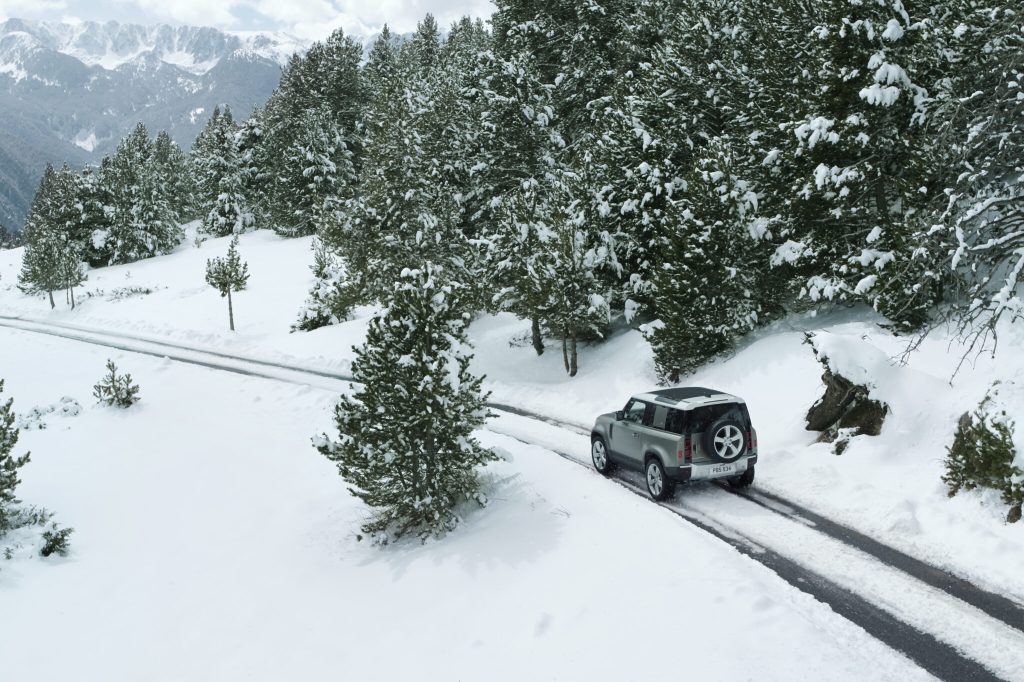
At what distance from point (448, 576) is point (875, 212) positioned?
54.7ft

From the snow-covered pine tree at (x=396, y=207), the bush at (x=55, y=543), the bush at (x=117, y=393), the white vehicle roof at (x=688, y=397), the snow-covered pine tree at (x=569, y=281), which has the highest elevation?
the snow-covered pine tree at (x=396, y=207)

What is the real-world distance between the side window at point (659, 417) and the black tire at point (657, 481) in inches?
25.2

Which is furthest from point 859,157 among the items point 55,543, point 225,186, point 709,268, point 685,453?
point 225,186

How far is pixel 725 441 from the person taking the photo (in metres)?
11.9

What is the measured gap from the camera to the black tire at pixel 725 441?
11.8 meters

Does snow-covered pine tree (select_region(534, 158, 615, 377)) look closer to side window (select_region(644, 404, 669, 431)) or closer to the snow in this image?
the snow

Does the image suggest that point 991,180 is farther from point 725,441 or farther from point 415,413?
point 415,413

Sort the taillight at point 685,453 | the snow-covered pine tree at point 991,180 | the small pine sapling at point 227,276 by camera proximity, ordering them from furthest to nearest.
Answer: the small pine sapling at point 227,276, the taillight at point 685,453, the snow-covered pine tree at point 991,180

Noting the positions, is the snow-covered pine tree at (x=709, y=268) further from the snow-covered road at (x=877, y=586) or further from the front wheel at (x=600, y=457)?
the snow-covered road at (x=877, y=586)

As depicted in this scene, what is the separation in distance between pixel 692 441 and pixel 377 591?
20.3 feet

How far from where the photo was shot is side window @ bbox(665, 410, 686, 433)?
38.7ft

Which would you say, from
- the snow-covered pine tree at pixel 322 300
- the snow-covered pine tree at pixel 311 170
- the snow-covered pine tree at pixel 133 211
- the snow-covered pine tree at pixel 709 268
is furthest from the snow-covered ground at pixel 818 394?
the snow-covered pine tree at pixel 133 211

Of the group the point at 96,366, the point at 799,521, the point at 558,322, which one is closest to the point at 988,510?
the point at 799,521

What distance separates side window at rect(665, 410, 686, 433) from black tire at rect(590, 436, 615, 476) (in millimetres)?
2230
